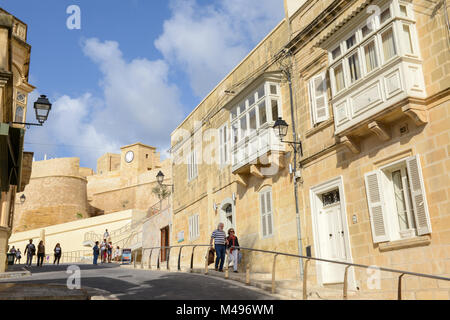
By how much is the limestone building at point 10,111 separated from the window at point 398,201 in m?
8.20

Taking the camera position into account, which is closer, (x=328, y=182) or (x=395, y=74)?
(x=395, y=74)

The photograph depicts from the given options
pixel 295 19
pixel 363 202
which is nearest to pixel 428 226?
pixel 363 202

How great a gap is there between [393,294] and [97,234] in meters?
41.9

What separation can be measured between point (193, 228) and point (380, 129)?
13.2m

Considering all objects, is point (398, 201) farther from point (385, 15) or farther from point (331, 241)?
point (385, 15)

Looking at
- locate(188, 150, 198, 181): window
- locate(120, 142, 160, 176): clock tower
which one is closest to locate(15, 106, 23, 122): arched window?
locate(188, 150, 198, 181): window

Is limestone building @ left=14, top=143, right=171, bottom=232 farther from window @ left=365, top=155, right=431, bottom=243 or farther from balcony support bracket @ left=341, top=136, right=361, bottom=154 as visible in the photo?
window @ left=365, top=155, right=431, bottom=243

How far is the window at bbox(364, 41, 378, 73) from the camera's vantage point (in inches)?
445

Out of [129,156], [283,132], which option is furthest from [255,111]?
[129,156]

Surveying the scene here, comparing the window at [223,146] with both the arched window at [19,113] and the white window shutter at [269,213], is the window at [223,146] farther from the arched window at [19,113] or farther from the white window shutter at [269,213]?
the arched window at [19,113]

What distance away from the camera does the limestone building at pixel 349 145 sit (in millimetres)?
9898

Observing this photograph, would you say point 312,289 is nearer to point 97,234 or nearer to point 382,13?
point 382,13

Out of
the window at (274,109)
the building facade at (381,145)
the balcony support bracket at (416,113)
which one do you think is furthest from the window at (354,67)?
the window at (274,109)

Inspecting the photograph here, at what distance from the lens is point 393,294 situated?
786cm
